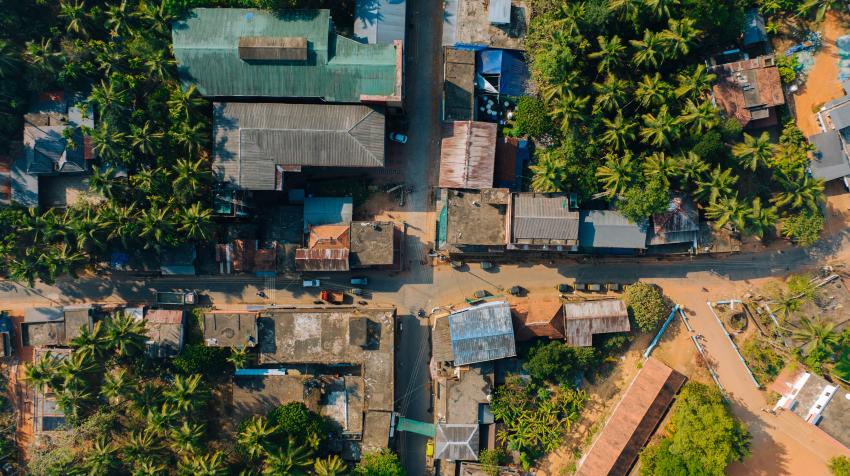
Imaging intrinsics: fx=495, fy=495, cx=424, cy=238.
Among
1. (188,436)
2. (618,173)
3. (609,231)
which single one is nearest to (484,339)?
(609,231)

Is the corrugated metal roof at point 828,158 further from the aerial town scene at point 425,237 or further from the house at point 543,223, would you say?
the house at point 543,223

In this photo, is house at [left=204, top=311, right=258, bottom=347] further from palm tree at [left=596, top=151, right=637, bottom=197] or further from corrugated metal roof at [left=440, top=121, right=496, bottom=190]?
palm tree at [left=596, top=151, right=637, bottom=197]

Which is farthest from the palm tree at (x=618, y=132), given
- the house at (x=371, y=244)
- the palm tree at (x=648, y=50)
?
the house at (x=371, y=244)

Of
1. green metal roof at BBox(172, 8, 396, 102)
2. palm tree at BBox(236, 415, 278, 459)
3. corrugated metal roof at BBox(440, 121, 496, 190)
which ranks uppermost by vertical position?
green metal roof at BBox(172, 8, 396, 102)

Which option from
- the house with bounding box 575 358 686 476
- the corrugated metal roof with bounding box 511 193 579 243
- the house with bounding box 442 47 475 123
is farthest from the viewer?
the house with bounding box 575 358 686 476

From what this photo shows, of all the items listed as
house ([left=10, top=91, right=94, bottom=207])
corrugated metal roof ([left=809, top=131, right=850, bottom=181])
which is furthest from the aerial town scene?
house ([left=10, top=91, right=94, bottom=207])

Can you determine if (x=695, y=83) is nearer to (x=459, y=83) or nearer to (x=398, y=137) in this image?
(x=459, y=83)
